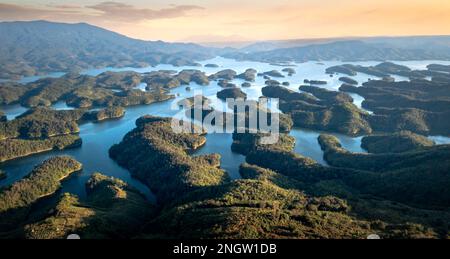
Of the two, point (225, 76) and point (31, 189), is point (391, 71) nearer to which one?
point (225, 76)

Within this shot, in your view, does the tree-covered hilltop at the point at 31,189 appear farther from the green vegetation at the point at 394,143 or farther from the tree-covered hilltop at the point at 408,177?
the green vegetation at the point at 394,143

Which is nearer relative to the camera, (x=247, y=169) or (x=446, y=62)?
(x=247, y=169)

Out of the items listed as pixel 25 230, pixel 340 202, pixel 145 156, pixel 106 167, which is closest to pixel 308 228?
pixel 340 202

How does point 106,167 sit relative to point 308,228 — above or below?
below

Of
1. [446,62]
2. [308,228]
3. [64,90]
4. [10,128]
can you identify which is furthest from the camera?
[446,62]

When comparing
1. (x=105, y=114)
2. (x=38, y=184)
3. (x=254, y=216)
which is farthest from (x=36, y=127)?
(x=254, y=216)

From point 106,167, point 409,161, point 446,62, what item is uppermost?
point 446,62

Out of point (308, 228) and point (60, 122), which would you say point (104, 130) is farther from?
point (308, 228)
